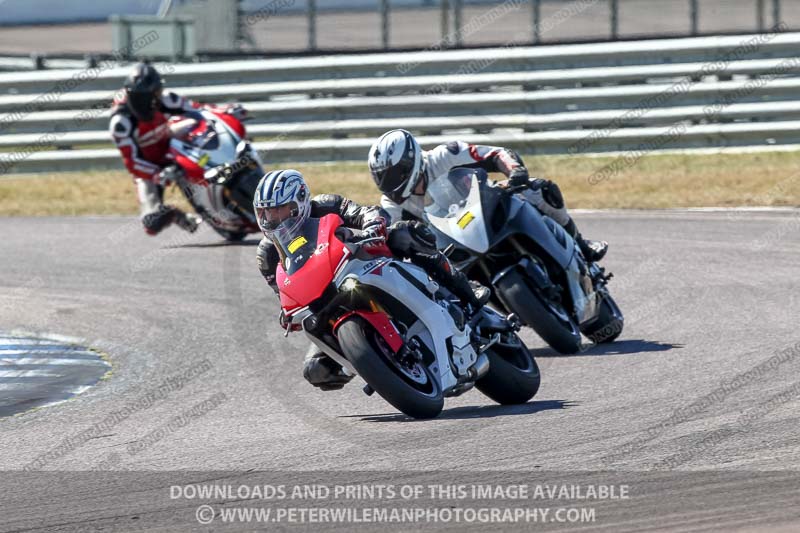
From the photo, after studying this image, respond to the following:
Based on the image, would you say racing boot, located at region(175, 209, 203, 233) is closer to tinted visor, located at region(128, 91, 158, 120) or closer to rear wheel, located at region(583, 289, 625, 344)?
tinted visor, located at region(128, 91, 158, 120)

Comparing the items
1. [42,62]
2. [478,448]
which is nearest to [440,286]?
[478,448]

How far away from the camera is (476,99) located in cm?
1827

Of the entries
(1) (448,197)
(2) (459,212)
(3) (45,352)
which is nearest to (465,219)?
→ (2) (459,212)

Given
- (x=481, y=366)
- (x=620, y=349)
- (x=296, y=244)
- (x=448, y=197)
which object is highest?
(x=296, y=244)

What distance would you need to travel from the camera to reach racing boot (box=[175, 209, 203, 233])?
15289 mm

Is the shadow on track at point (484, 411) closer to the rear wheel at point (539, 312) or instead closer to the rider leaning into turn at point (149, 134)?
the rear wheel at point (539, 312)

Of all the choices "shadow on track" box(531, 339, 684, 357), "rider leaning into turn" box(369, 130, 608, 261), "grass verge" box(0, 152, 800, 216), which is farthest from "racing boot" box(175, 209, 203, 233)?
"shadow on track" box(531, 339, 684, 357)

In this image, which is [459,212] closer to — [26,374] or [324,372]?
[324,372]

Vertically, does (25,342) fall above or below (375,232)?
below

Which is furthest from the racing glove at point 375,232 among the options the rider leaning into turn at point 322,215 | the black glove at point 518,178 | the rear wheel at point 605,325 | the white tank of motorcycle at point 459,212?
the rear wheel at point 605,325

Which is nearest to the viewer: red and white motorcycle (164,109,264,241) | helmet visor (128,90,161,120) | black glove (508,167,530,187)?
black glove (508,167,530,187)

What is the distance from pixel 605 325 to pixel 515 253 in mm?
930

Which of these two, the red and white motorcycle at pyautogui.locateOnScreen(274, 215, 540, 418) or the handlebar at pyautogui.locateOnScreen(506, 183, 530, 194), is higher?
the handlebar at pyautogui.locateOnScreen(506, 183, 530, 194)

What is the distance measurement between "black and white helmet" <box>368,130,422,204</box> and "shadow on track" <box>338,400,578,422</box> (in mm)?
1409
